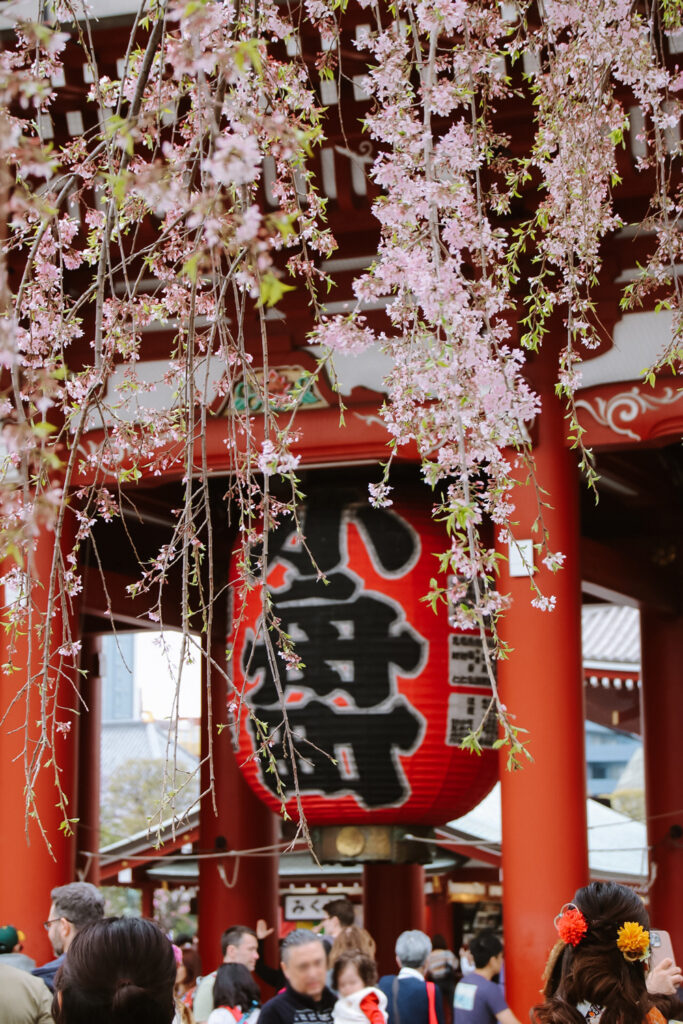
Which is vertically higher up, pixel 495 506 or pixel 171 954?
pixel 495 506

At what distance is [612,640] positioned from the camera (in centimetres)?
1917

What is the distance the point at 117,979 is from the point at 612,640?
17.5 metres

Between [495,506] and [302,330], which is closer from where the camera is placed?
[495,506]

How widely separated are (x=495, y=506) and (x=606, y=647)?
1602 centimetres

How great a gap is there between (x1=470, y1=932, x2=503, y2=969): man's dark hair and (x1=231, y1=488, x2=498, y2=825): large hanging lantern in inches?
30.7

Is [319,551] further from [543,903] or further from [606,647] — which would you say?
[606,647]

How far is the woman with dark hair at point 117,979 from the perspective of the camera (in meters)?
2.13

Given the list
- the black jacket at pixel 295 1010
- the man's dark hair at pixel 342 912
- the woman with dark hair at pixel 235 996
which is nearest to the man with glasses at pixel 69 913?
the black jacket at pixel 295 1010

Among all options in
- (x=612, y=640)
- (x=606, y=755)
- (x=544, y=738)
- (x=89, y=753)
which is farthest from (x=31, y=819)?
(x=606, y=755)

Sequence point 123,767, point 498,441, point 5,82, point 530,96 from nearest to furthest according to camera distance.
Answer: point 5,82
point 498,441
point 530,96
point 123,767

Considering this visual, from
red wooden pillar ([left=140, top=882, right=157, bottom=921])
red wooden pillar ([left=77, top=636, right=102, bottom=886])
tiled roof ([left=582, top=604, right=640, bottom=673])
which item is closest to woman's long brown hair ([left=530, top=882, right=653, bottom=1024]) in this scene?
red wooden pillar ([left=77, top=636, right=102, bottom=886])

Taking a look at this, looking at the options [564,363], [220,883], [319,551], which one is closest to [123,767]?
[220,883]

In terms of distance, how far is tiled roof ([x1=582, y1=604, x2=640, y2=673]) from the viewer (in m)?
16.1

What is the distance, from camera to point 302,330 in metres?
6.54
